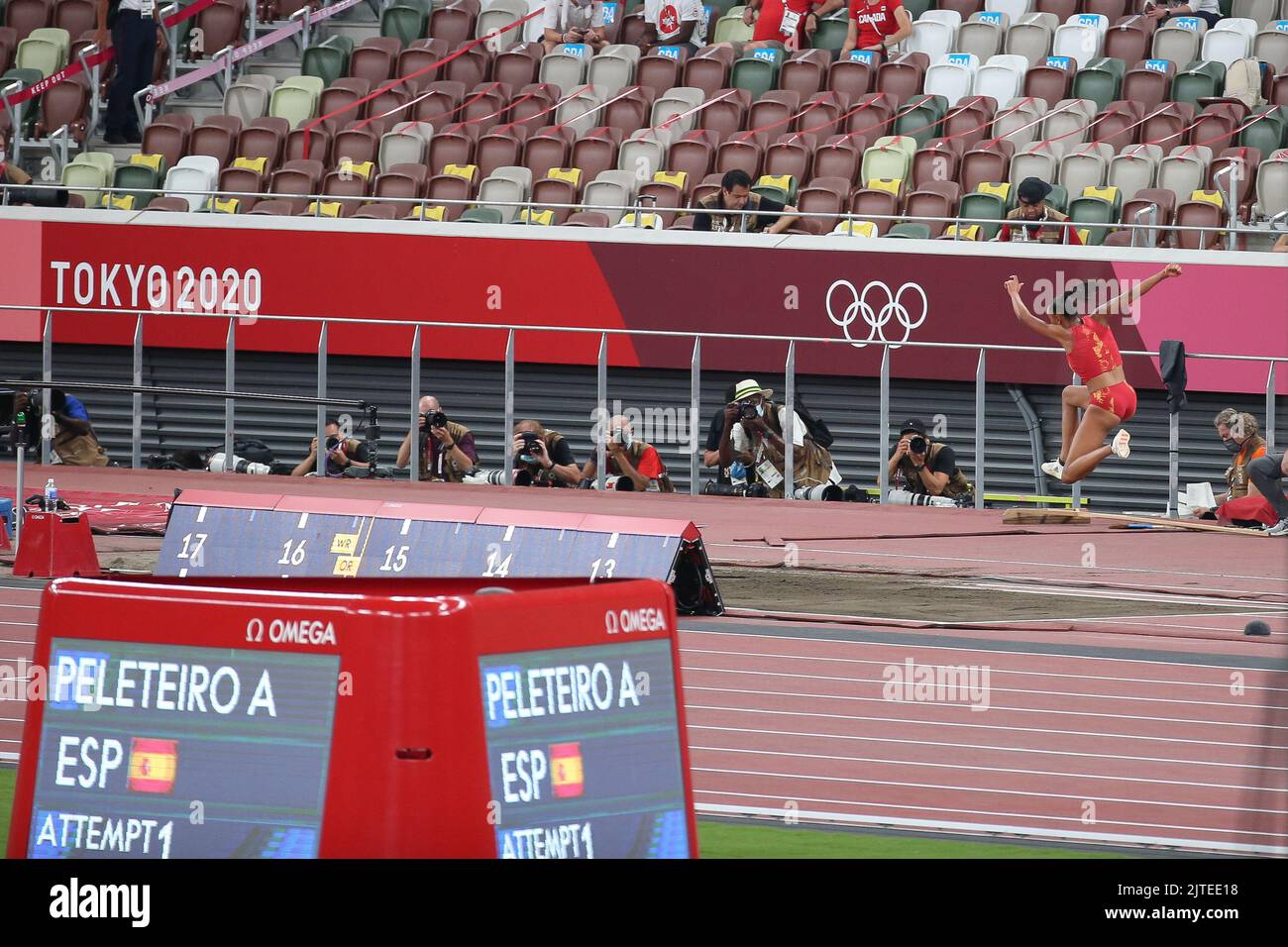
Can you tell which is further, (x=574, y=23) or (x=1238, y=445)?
(x=574, y=23)

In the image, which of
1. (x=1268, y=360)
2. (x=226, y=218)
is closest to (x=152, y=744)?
(x=1268, y=360)

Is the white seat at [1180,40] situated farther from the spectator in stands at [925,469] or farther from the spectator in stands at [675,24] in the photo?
the spectator in stands at [925,469]

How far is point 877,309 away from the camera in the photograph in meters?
17.3

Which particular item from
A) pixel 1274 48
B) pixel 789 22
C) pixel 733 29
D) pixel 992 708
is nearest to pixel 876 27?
pixel 789 22

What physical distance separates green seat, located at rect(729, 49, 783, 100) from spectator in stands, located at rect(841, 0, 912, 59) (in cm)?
67

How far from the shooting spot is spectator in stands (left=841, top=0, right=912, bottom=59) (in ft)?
63.5

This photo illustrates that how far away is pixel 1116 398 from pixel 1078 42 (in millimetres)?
5524

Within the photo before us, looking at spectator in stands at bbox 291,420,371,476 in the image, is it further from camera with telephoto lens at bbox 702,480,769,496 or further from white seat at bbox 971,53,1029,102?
white seat at bbox 971,53,1029,102

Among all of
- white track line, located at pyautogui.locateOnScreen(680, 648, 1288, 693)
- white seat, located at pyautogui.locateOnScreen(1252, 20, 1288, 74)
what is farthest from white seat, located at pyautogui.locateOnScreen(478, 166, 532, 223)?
white track line, located at pyautogui.locateOnScreen(680, 648, 1288, 693)

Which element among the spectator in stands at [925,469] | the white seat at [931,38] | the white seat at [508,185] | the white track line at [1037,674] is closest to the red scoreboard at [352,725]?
the white track line at [1037,674]

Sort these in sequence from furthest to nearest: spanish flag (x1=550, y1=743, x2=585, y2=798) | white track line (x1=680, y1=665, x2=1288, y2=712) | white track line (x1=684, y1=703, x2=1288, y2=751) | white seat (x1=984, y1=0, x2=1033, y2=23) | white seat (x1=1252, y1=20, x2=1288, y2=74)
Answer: white seat (x1=984, y1=0, x2=1033, y2=23) < white seat (x1=1252, y1=20, x2=1288, y2=74) < white track line (x1=680, y1=665, x2=1288, y2=712) < white track line (x1=684, y1=703, x2=1288, y2=751) < spanish flag (x1=550, y1=743, x2=585, y2=798)

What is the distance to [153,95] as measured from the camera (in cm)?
2112

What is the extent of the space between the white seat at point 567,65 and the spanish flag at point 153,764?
55.3 feet

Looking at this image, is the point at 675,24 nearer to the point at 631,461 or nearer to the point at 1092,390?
the point at 631,461
